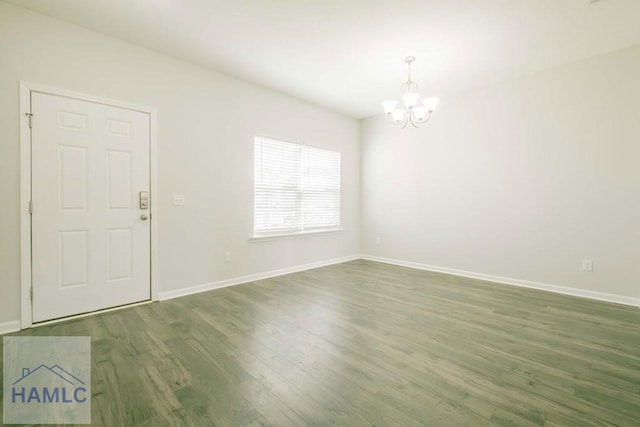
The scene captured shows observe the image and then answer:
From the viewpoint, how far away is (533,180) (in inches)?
154

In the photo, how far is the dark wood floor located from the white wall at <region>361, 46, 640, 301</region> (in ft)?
2.17

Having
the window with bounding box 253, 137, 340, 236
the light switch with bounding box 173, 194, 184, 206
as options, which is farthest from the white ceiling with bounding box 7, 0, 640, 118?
the light switch with bounding box 173, 194, 184, 206

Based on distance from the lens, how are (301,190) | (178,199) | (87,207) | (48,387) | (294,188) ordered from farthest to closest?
(301,190) → (294,188) → (178,199) → (87,207) → (48,387)

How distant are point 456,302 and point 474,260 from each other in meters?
1.44

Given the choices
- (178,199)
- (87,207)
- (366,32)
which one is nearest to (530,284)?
(366,32)

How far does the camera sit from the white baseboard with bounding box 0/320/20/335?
2512mm

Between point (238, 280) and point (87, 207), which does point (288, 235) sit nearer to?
point (238, 280)

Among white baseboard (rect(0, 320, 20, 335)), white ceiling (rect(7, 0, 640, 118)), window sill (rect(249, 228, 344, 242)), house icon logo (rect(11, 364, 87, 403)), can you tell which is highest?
white ceiling (rect(7, 0, 640, 118))

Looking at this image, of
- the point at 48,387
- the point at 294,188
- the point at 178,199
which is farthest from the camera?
the point at 294,188

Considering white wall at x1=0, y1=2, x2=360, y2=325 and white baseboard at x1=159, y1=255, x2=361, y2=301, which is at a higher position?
white wall at x1=0, y1=2, x2=360, y2=325

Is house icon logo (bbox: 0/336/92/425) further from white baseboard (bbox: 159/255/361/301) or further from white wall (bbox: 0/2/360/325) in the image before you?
white baseboard (bbox: 159/255/361/301)

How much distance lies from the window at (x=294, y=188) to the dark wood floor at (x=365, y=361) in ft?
4.79

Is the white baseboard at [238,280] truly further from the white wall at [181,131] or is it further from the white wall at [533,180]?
the white wall at [533,180]

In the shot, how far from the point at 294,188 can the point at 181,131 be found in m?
1.94
